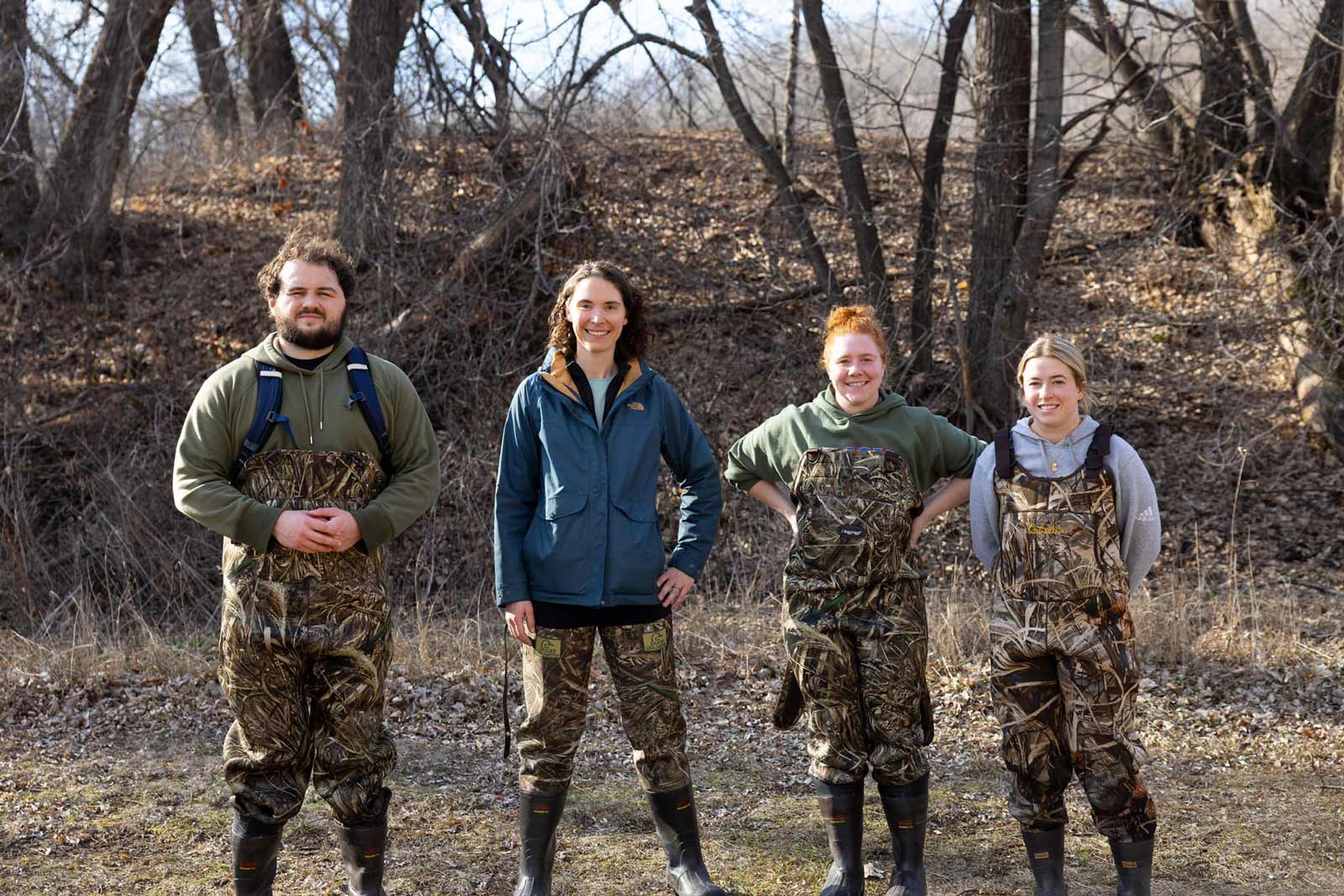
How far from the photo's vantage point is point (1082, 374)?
3869 millimetres

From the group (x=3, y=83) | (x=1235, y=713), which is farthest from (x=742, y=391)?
(x=3, y=83)

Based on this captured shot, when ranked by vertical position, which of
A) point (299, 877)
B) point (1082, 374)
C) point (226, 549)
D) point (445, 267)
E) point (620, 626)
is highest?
point (445, 267)

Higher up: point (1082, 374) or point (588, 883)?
point (1082, 374)

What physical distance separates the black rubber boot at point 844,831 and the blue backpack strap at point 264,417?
6.76 feet

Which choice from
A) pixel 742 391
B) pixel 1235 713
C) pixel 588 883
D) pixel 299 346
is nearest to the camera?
pixel 299 346

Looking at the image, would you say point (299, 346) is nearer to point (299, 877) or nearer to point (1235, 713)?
point (299, 877)

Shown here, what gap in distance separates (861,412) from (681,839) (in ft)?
5.07

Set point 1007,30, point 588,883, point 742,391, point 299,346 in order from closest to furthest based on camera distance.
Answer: point 299,346, point 588,883, point 1007,30, point 742,391

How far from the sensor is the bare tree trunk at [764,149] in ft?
33.7

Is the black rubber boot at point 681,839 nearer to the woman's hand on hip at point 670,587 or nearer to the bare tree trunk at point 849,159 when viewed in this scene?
the woman's hand on hip at point 670,587

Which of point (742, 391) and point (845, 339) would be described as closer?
point (845, 339)

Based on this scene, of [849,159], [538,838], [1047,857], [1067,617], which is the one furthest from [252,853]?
[849,159]

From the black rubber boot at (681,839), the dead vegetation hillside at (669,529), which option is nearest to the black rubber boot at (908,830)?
the dead vegetation hillside at (669,529)

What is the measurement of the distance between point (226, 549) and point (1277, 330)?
348 inches
